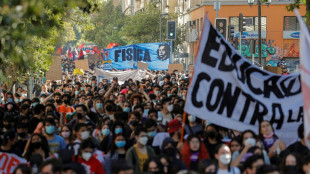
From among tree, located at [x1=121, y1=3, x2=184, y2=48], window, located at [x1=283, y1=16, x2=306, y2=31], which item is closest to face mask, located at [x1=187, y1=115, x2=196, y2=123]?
window, located at [x1=283, y1=16, x2=306, y2=31]

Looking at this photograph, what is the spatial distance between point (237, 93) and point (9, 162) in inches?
124

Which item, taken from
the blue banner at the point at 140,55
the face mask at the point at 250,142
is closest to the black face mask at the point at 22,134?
the face mask at the point at 250,142

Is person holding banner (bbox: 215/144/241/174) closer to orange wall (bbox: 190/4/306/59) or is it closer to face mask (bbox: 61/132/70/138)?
face mask (bbox: 61/132/70/138)

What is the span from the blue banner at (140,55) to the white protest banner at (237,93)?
954 inches

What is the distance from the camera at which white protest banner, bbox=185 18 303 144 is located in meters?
9.63

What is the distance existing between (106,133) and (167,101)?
2747 mm

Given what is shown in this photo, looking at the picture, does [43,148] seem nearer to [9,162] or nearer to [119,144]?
[9,162]

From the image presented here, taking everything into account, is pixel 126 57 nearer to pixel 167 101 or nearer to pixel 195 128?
pixel 167 101

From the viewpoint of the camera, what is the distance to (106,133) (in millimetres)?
10906

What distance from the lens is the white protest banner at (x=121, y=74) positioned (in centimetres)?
2852

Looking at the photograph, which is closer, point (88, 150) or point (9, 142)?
point (88, 150)

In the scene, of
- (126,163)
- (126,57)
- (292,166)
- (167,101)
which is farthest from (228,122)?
(126,57)

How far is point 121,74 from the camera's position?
29.6 m

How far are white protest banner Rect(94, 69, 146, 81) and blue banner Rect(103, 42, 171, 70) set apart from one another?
3126 millimetres
